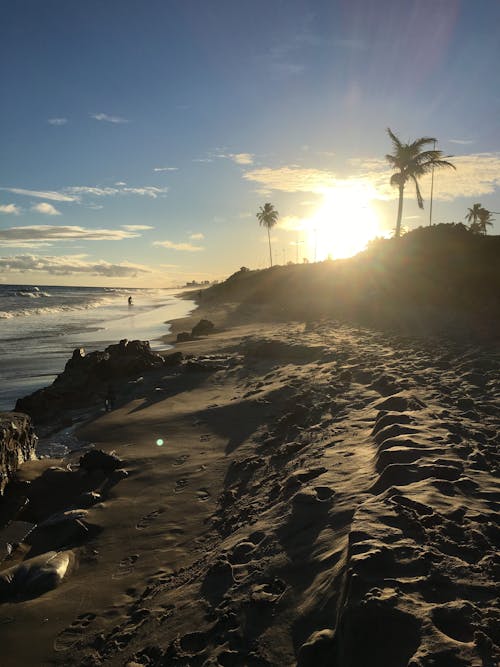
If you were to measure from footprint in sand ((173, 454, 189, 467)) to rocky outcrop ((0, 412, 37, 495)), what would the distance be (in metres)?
2.48

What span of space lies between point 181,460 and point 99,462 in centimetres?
125

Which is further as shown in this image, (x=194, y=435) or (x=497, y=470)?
(x=194, y=435)

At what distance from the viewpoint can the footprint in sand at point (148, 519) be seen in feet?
16.9

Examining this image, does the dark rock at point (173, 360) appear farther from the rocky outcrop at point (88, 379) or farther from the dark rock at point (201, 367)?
the dark rock at point (201, 367)

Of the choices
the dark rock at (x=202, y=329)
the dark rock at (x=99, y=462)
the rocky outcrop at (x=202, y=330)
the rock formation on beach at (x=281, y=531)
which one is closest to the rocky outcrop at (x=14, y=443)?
the rock formation on beach at (x=281, y=531)

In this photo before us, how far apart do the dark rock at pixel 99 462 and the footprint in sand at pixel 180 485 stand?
4.01 ft

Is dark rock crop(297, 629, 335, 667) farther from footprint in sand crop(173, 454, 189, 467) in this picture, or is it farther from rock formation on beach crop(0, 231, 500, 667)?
footprint in sand crop(173, 454, 189, 467)

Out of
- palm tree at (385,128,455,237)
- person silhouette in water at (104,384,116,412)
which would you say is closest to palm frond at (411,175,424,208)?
palm tree at (385,128,455,237)

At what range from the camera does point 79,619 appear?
12.1ft

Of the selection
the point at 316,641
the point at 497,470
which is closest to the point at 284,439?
the point at 497,470

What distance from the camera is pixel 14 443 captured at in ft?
22.9

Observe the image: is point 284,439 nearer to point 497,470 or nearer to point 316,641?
point 497,470

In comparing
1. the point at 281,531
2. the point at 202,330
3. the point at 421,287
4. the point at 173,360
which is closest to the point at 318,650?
the point at 281,531

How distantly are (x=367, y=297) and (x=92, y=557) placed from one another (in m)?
21.2
